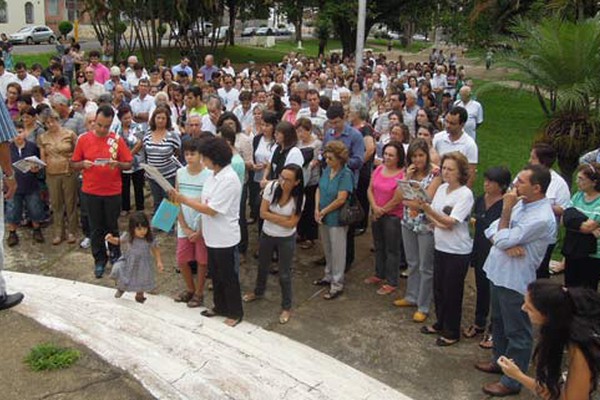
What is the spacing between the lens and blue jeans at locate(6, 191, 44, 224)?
25.5 feet

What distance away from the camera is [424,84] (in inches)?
515

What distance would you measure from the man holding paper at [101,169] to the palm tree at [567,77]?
216 inches

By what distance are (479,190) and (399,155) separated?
14.4ft

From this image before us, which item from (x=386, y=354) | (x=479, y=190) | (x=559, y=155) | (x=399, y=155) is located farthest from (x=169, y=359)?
(x=479, y=190)

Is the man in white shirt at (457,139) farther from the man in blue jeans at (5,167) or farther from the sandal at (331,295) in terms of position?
the man in blue jeans at (5,167)

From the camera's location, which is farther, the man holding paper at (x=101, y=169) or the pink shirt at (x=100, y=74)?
the pink shirt at (x=100, y=74)

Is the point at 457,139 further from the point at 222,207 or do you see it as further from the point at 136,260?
the point at 136,260

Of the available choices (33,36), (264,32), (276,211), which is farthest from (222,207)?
(264,32)

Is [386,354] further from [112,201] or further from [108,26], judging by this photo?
[108,26]

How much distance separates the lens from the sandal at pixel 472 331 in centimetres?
561

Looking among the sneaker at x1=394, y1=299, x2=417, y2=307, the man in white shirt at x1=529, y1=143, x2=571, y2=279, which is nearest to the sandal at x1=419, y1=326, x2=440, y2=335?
the sneaker at x1=394, y1=299, x2=417, y2=307

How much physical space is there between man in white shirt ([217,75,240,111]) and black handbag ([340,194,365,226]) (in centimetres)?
609

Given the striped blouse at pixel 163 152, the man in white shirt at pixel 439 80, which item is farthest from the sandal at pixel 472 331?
the man in white shirt at pixel 439 80

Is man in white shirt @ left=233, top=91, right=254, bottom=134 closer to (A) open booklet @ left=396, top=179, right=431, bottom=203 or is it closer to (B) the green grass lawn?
(B) the green grass lawn
